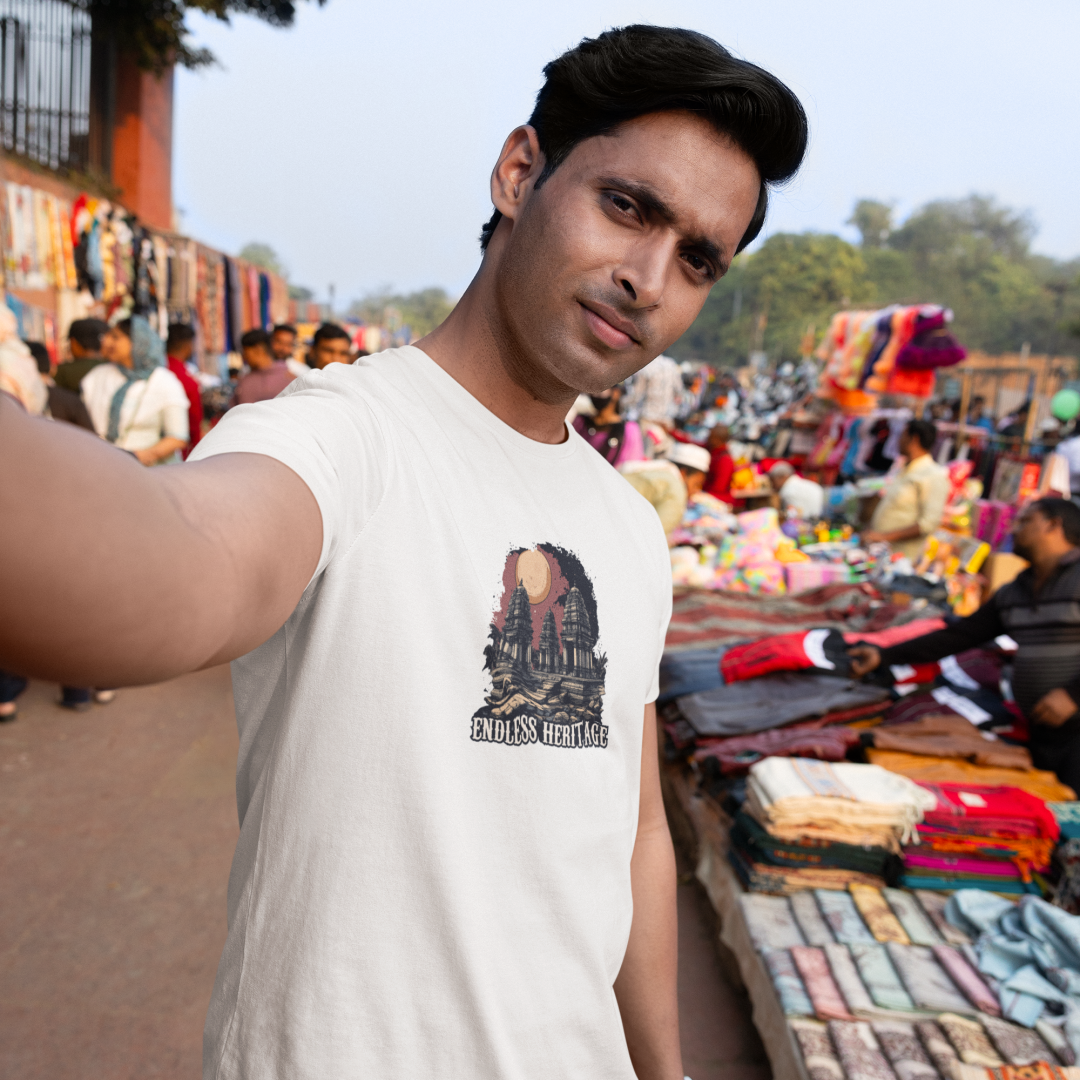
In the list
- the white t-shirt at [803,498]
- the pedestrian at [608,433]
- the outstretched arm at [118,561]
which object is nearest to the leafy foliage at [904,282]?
the white t-shirt at [803,498]

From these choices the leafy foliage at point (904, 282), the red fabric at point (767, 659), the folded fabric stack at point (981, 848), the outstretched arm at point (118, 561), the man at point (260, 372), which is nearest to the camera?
the outstretched arm at point (118, 561)

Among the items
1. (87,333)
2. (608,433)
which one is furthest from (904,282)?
(87,333)

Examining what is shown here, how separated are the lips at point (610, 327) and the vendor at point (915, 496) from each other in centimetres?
576

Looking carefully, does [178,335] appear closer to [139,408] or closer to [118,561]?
[139,408]

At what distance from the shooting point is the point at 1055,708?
3.31m

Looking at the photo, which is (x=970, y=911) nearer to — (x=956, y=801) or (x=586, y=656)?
(x=956, y=801)

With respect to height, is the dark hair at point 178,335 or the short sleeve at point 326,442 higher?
the dark hair at point 178,335

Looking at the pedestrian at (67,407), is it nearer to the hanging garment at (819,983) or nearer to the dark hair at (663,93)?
the dark hair at (663,93)

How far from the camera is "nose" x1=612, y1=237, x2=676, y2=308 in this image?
3.07ft

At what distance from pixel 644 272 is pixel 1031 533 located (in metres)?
3.42

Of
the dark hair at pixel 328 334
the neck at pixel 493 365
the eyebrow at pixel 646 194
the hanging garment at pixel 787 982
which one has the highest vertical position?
the dark hair at pixel 328 334

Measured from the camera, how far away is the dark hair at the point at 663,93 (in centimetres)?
93

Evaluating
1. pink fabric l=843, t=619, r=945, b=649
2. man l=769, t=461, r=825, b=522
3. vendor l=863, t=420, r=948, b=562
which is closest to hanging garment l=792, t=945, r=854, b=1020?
pink fabric l=843, t=619, r=945, b=649

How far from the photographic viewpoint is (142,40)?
10.3 meters
